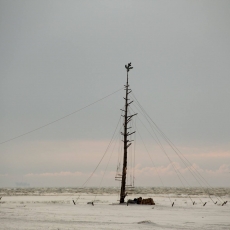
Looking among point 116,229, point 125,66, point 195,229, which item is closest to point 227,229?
point 195,229

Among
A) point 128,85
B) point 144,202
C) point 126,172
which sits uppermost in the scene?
point 128,85

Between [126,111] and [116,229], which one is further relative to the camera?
[126,111]

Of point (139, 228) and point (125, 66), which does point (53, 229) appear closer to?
point (139, 228)

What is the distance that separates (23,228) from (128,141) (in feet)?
75.8

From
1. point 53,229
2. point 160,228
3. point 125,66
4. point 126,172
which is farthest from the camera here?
point 125,66

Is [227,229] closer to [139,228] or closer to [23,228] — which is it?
[139,228]

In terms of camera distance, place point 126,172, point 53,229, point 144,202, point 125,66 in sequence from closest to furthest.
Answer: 1. point 53,229
2. point 144,202
3. point 126,172
4. point 125,66

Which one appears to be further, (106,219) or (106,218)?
(106,218)

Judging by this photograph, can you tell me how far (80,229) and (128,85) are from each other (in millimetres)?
25484

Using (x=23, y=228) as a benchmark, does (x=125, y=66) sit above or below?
above

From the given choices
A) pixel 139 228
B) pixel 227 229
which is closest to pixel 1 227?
pixel 139 228

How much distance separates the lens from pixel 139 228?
41.1 feet

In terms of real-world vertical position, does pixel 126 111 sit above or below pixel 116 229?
above

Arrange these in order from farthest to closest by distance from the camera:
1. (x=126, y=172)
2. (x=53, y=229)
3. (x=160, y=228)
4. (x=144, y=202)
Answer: (x=126, y=172), (x=144, y=202), (x=160, y=228), (x=53, y=229)
